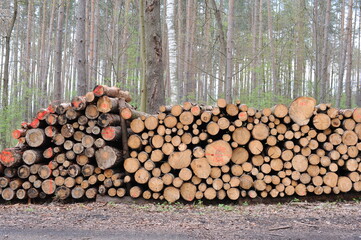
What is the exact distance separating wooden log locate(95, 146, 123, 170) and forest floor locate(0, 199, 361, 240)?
711 mm

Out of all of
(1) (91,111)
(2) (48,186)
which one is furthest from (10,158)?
(1) (91,111)

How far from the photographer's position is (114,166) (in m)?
6.11

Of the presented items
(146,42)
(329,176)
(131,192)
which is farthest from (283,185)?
(146,42)

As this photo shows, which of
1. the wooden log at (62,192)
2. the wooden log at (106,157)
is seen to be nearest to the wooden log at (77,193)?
the wooden log at (62,192)

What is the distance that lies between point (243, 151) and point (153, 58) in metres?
3.52

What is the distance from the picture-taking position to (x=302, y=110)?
589cm

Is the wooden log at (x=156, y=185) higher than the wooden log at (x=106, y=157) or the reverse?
the reverse

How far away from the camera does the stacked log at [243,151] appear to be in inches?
233

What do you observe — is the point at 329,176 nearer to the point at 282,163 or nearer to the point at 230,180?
the point at 282,163

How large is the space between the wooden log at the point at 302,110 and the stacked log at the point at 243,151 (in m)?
0.01

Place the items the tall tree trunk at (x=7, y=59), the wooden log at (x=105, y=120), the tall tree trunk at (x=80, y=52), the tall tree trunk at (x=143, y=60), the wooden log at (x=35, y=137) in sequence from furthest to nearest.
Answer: the tall tree trunk at (x=7, y=59) < the tall tree trunk at (x=80, y=52) < the tall tree trunk at (x=143, y=60) < the wooden log at (x=35, y=137) < the wooden log at (x=105, y=120)

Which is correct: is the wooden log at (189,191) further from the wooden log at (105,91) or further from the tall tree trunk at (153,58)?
the tall tree trunk at (153,58)

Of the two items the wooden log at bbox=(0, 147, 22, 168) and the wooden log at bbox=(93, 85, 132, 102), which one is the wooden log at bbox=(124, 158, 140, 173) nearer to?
the wooden log at bbox=(93, 85, 132, 102)

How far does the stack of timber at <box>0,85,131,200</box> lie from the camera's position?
593 cm
